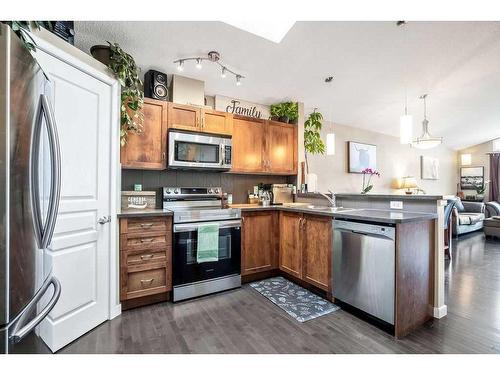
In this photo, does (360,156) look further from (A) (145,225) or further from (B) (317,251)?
(A) (145,225)

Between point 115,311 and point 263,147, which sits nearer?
point 115,311

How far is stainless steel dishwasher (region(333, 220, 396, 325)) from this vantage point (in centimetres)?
186

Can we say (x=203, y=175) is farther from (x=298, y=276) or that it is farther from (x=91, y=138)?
(x=298, y=276)

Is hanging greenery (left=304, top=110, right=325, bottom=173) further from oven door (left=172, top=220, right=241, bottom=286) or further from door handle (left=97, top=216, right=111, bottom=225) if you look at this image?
door handle (left=97, top=216, right=111, bottom=225)

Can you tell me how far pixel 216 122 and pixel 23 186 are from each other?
7.52 feet

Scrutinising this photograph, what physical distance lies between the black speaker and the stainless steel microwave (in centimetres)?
47

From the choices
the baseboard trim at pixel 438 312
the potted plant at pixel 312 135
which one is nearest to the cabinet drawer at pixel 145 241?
the baseboard trim at pixel 438 312

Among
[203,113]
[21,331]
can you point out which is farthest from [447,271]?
[21,331]

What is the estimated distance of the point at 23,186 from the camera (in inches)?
37.8

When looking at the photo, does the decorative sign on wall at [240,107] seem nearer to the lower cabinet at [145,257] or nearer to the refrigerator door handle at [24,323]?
the lower cabinet at [145,257]

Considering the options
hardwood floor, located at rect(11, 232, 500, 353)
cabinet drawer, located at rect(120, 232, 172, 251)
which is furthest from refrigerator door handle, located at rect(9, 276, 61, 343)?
cabinet drawer, located at rect(120, 232, 172, 251)

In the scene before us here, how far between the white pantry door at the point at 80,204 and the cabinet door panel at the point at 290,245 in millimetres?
1902

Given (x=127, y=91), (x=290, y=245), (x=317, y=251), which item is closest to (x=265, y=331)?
(x=317, y=251)

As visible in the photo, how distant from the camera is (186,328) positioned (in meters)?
1.96
